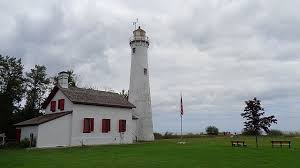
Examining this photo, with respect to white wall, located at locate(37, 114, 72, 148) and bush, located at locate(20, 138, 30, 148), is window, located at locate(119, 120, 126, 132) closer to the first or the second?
white wall, located at locate(37, 114, 72, 148)

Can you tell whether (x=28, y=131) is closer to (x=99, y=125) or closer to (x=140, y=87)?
(x=99, y=125)

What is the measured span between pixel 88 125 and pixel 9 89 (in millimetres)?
9853

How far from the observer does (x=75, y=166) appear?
15117 millimetres

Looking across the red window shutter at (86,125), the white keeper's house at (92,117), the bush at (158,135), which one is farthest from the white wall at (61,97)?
the bush at (158,135)

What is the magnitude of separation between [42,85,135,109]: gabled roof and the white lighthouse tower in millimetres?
3926

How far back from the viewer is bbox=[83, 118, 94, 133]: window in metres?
33.0

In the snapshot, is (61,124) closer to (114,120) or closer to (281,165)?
(114,120)

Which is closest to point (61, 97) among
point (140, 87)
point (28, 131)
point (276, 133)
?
point (28, 131)

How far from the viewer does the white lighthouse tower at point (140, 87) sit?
4194 cm

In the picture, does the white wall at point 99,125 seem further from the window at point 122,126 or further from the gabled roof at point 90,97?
the gabled roof at point 90,97

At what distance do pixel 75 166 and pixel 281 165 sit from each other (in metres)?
9.21

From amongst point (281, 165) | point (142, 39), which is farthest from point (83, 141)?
point (281, 165)

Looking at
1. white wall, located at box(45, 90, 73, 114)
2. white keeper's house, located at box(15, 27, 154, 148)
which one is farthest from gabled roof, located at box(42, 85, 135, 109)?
white wall, located at box(45, 90, 73, 114)

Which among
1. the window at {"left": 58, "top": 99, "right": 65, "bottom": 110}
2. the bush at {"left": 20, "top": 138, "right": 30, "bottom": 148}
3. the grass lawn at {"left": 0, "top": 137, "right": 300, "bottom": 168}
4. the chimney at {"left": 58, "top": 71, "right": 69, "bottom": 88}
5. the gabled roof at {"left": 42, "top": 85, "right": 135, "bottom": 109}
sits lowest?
the grass lawn at {"left": 0, "top": 137, "right": 300, "bottom": 168}
